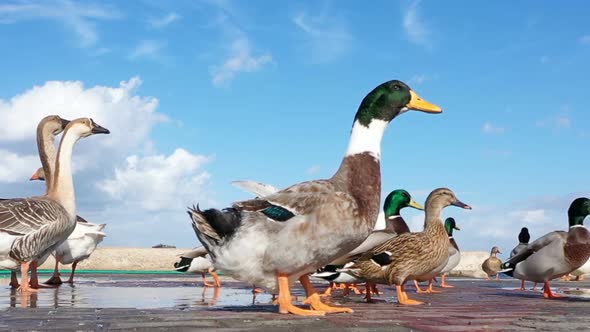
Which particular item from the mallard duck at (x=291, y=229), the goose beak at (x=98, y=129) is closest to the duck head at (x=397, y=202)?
the goose beak at (x=98, y=129)

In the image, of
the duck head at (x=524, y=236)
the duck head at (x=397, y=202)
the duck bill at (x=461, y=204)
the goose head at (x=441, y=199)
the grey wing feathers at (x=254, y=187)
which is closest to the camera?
the grey wing feathers at (x=254, y=187)

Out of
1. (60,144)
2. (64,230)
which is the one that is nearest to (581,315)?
(64,230)

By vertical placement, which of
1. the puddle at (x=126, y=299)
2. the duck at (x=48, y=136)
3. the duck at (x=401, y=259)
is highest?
the duck at (x=48, y=136)

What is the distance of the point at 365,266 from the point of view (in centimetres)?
831

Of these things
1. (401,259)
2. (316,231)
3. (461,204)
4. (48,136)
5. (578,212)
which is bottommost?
(401,259)

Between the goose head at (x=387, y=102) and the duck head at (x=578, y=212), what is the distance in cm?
480

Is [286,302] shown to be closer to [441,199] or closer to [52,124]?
[441,199]

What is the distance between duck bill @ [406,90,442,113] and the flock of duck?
10mm

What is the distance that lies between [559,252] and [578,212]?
91 centimetres

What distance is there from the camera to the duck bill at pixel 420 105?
6.64 meters

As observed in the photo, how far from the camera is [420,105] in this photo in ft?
21.9

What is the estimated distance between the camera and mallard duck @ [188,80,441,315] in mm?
5531

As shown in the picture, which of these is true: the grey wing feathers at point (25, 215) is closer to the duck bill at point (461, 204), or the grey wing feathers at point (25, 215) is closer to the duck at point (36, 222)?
the duck at point (36, 222)

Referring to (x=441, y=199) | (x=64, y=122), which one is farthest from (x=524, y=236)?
(x=64, y=122)
